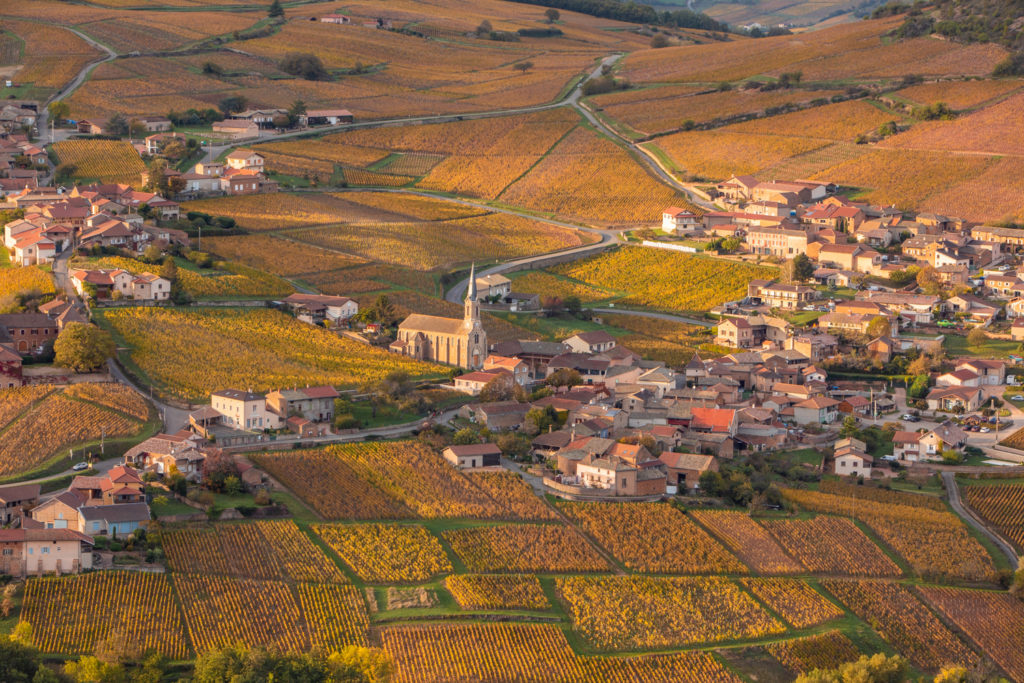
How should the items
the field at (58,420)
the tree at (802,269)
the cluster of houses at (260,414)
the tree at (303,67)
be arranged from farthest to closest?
the tree at (303,67) < the tree at (802,269) < the cluster of houses at (260,414) < the field at (58,420)

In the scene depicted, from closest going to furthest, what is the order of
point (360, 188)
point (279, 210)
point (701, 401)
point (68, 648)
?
1. point (68, 648)
2. point (701, 401)
3. point (279, 210)
4. point (360, 188)

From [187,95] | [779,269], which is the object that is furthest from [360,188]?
[779,269]

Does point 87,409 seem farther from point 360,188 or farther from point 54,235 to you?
point 360,188

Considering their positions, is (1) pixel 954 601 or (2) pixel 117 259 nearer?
(1) pixel 954 601

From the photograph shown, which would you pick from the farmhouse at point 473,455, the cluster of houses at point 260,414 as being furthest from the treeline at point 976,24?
the cluster of houses at point 260,414

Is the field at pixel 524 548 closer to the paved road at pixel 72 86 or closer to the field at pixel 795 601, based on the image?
the field at pixel 795 601

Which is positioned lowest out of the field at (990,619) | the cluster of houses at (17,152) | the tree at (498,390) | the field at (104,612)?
the field at (990,619)
